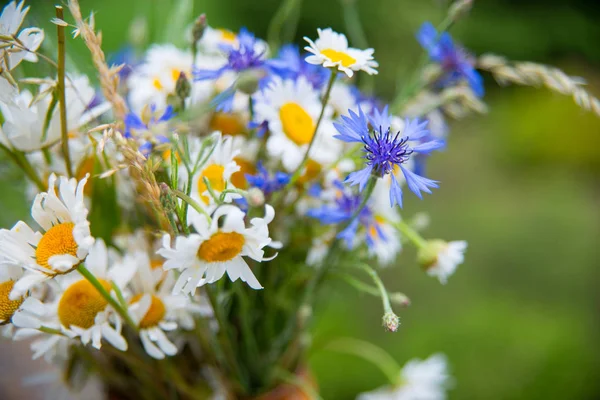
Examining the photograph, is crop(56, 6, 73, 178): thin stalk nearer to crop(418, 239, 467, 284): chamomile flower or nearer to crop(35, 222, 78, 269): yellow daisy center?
crop(35, 222, 78, 269): yellow daisy center

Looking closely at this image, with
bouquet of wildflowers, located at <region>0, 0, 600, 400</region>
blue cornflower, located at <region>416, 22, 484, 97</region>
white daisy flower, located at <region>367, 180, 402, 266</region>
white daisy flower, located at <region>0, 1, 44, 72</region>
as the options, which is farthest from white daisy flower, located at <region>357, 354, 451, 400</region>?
white daisy flower, located at <region>0, 1, 44, 72</region>

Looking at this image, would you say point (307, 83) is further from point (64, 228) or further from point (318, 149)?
point (64, 228)

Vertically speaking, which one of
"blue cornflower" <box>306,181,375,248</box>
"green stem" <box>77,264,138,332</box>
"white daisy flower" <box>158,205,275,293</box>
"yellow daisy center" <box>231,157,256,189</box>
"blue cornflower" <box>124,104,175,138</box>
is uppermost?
"blue cornflower" <box>306,181,375,248</box>

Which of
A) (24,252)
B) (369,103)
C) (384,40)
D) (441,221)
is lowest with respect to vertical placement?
(24,252)

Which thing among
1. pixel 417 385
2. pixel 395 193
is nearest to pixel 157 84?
pixel 395 193

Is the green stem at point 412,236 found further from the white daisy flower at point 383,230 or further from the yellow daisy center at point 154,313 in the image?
the yellow daisy center at point 154,313

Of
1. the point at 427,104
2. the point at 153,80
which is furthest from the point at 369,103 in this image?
the point at 153,80
